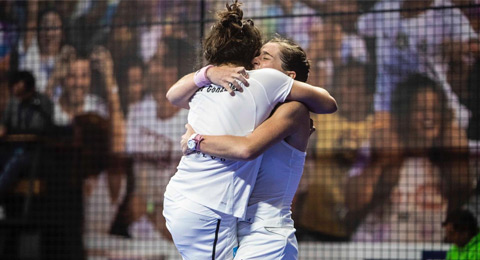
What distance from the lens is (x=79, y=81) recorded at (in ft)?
22.7

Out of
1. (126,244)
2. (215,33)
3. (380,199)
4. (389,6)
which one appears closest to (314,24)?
(389,6)

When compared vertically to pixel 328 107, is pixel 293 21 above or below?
above

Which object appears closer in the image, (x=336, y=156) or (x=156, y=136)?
(x=336, y=156)

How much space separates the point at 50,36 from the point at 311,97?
17.7ft

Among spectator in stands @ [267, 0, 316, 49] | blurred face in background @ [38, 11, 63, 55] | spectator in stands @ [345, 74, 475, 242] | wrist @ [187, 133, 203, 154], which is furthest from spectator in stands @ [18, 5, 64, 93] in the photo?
wrist @ [187, 133, 203, 154]

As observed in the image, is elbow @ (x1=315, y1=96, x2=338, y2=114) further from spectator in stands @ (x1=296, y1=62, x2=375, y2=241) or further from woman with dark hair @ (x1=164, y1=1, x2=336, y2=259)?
spectator in stands @ (x1=296, y1=62, x2=375, y2=241)

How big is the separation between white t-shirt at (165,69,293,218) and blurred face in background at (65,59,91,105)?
4.83m

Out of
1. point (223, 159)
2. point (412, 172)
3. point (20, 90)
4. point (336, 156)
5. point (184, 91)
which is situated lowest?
point (412, 172)

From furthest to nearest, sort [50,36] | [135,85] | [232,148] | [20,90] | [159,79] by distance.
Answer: [50,36] < [135,85] < [159,79] < [20,90] < [232,148]

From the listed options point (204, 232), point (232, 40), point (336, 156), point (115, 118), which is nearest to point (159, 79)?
point (115, 118)

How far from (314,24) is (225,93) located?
4095mm

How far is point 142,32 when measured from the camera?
22.5 feet

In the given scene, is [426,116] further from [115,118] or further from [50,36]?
[50,36]

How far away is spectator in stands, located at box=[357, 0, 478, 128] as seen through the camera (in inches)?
224
